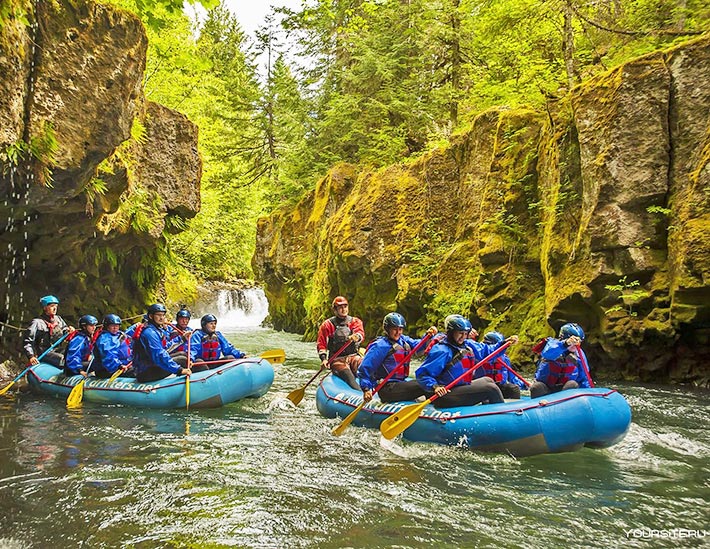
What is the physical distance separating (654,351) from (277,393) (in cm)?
664

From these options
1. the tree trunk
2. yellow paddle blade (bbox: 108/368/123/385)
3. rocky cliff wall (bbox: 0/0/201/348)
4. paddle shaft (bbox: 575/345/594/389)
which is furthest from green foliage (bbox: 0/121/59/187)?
the tree trunk

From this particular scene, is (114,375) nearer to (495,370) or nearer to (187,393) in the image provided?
(187,393)

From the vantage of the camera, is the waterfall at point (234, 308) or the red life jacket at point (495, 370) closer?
the red life jacket at point (495, 370)

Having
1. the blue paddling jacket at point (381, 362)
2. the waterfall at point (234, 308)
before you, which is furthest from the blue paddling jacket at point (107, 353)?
the waterfall at point (234, 308)

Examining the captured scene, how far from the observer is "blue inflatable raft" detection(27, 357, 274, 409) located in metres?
8.48

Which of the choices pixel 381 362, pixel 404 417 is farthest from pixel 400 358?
pixel 404 417

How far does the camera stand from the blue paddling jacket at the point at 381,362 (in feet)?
23.7

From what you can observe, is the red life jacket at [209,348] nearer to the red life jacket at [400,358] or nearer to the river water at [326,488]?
the river water at [326,488]

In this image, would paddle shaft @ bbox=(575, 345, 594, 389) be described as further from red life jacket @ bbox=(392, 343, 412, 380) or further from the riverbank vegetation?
the riverbank vegetation

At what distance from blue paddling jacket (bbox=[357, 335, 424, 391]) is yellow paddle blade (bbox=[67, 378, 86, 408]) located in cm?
459

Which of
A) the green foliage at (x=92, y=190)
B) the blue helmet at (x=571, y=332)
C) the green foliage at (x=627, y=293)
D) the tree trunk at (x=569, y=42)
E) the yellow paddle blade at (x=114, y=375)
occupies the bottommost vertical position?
the yellow paddle blade at (x=114, y=375)

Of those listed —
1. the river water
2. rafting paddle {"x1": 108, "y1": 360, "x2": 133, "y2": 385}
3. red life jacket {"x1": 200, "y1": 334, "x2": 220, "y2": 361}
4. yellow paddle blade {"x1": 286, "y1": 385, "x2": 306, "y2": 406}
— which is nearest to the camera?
the river water

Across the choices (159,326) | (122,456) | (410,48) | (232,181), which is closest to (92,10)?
(159,326)

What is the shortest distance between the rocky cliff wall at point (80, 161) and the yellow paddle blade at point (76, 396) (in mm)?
2871
